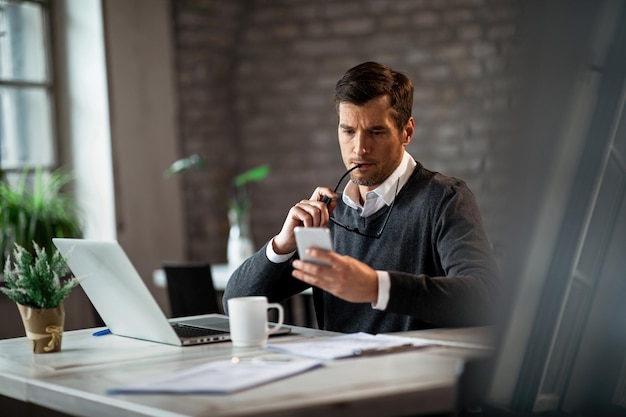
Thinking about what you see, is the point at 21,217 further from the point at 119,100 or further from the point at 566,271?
the point at 566,271

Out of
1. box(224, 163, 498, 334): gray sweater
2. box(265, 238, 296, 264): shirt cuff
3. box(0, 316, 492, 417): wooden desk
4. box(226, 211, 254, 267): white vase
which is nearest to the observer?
box(0, 316, 492, 417): wooden desk

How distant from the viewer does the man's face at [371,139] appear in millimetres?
2217

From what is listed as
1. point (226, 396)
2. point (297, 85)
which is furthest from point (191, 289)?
point (226, 396)

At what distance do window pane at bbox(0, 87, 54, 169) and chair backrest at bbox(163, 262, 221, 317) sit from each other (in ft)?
4.49

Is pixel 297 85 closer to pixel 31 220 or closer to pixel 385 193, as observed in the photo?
pixel 31 220

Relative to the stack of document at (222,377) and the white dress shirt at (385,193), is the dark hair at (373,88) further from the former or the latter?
the stack of document at (222,377)

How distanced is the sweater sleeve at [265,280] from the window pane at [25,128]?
243 cm

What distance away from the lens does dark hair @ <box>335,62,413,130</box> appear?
87.5 inches

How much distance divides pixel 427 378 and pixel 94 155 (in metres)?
3.47

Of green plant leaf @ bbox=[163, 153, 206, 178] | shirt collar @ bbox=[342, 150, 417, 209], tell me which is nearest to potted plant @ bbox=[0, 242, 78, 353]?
shirt collar @ bbox=[342, 150, 417, 209]

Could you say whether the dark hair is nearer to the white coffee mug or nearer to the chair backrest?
the white coffee mug

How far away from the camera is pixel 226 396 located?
1.25m

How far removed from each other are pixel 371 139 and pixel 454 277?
509mm

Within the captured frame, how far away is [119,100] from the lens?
4531 millimetres
